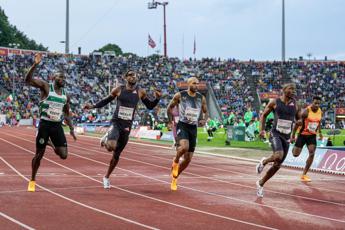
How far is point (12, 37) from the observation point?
374 feet

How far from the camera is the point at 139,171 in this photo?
15.4 m

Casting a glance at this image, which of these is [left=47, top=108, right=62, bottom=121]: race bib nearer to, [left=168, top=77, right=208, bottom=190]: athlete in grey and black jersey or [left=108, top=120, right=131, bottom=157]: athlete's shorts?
[left=108, top=120, right=131, bottom=157]: athlete's shorts

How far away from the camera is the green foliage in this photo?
11169cm

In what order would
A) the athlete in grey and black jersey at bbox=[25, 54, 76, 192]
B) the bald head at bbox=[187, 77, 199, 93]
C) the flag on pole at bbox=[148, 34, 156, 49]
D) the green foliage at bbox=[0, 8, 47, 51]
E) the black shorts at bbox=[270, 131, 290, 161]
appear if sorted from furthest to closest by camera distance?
Answer: the green foliage at bbox=[0, 8, 47, 51] → the flag on pole at bbox=[148, 34, 156, 49] → the bald head at bbox=[187, 77, 199, 93] → the black shorts at bbox=[270, 131, 290, 161] → the athlete in grey and black jersey at bbox=[25, 54, 76, 192]

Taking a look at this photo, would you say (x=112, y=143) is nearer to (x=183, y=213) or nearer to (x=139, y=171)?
(x=183, y=213)

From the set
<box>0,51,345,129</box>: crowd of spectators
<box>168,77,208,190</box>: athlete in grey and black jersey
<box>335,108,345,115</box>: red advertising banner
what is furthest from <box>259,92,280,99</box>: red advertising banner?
<box>168,77,208,190</box>: athlete in grey and black jersey

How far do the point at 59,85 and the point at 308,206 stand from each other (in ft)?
15.2

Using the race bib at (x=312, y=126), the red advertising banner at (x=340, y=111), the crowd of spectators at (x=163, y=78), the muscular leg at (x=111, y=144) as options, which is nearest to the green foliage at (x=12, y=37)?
the crowd of spectators at (x=163, y=78)

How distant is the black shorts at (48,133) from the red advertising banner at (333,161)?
8871 millimetres

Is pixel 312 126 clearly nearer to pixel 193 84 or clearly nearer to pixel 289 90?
pixel 289 90

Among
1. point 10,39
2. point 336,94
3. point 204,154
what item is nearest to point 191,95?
point 204,154

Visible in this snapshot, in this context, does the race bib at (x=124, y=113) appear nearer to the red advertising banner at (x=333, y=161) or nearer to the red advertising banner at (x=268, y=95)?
the red advertising banner at (x=333, y=161)

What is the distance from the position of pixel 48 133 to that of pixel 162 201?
2357mm

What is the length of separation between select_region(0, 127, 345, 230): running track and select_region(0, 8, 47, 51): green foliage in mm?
101133
